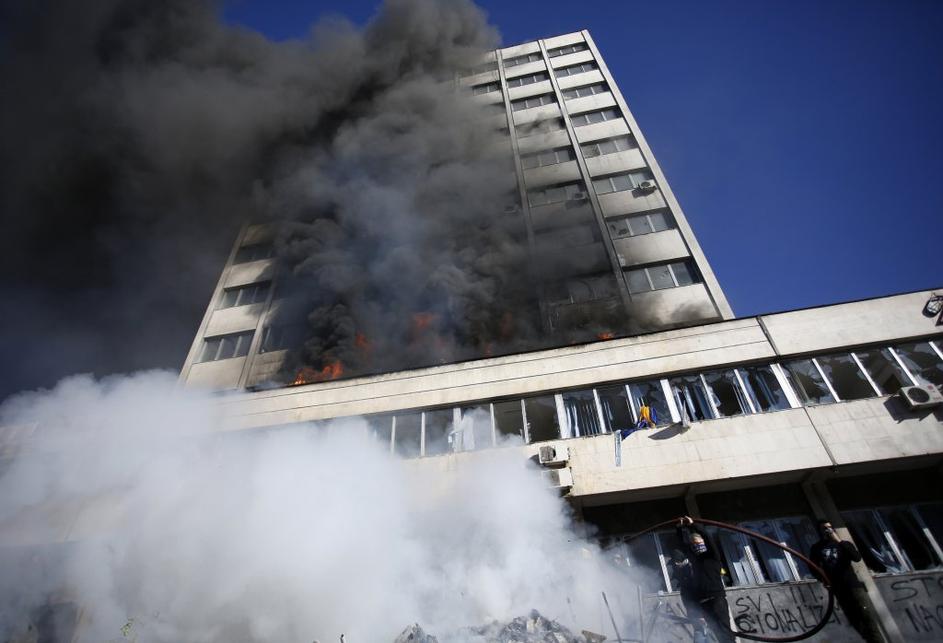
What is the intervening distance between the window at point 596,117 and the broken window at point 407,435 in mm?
19181

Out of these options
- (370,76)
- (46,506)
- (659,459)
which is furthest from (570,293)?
(370,76)

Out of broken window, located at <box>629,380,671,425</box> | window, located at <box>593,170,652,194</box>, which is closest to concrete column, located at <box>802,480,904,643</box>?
broken window, located at <box>629,380,671,425</box>

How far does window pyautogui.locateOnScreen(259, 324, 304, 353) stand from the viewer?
17.5 meters

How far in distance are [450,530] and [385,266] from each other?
11.6m

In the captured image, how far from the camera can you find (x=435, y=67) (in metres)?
27.5

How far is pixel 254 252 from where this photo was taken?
2144 centimetres

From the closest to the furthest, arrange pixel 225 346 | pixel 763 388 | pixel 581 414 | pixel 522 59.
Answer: pixel 763 388, pixel 581 414, pixel 225 346, pixel 522 59

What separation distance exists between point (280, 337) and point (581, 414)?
40.6ft

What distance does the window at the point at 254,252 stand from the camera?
2112cm

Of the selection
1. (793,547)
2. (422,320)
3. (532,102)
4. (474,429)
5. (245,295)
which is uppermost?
(532,102)

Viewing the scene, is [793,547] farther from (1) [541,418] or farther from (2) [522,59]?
(2) [522,59]

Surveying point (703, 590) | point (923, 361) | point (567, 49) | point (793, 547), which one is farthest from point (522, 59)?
point (703, 590)

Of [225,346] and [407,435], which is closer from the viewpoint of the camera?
[407,435]

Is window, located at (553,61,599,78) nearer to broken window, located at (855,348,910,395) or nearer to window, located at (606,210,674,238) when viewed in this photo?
window, located at (606,210,674,238)
